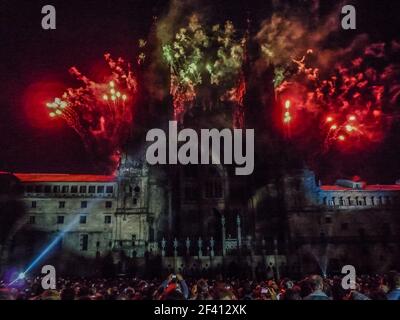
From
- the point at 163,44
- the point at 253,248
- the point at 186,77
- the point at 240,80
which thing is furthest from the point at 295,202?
the point at 163,44

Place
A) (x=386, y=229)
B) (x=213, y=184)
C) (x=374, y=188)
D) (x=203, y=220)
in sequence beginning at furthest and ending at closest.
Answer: (x=213, y=184) < (x=203, y=220) < (x=374, y=188) < (x=386, y=229)

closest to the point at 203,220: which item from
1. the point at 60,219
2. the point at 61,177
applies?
the point at 60,219

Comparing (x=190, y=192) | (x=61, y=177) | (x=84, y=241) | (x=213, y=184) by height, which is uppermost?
(x=61, y=177)

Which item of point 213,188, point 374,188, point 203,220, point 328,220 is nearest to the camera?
point 328,220

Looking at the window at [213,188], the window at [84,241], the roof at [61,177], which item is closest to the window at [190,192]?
the window at [213,188]

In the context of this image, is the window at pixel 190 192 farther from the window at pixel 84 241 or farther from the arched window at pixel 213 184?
the window at pixel 84 241

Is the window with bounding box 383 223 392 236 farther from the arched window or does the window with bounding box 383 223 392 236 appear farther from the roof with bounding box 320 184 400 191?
the arched window

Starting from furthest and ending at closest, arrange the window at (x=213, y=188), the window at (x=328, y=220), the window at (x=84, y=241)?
1. the window at (x=213, y=188)
2. the window at (x=328, y=220)
3. the window at (x=84, y=241)

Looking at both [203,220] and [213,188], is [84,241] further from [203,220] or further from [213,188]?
[213,188]

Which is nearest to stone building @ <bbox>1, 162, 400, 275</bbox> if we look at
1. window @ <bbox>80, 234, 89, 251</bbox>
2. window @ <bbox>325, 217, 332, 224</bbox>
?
window @ <bbox>80, 234, 89, 251</bbox>

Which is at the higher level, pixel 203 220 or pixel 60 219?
pixel 60 219
